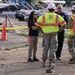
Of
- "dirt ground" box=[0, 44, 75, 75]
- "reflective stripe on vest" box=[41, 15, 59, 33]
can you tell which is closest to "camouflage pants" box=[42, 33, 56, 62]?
"reflective stripe on vest" box=[41, 15, 59, 33]

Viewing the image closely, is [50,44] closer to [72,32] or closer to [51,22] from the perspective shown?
[51,22]

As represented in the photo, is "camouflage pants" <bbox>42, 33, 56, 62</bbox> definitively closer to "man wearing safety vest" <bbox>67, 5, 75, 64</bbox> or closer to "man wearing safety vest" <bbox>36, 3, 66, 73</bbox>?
"man wearing safety vest" <bbox>36, 3, 66, 73</bbox>

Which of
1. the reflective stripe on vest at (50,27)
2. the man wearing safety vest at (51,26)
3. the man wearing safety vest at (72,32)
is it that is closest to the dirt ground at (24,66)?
the man wearing safety vest at (72,32)

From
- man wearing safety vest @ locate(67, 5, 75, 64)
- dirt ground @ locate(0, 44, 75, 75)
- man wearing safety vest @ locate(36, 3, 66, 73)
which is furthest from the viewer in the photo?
man wearing safety vest @ locate(67, 5, 75, 64)

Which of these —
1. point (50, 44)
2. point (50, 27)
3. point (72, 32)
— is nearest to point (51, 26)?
point (50, 27)

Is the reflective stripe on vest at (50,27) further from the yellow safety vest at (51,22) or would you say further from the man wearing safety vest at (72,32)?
the man wearing safety vest at (72,32)

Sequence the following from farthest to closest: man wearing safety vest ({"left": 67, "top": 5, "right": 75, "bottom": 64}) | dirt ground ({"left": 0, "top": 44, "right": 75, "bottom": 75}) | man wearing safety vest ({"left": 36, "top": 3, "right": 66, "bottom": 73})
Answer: man wearing safety vest ({"left": 67, "top": 5, "right": 75, "bottom": 64}) → man wearing safety vest ({"left": 36, "top": 3, "right": 66, "bottom": 73}) → dirt ground ({"left": 0, "top": 44, "right": 75, "bottom": 75})

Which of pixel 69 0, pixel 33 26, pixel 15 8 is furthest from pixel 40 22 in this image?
pixel 69 0

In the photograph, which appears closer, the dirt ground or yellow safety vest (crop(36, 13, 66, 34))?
the dirt ground

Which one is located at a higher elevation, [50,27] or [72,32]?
[50,27]

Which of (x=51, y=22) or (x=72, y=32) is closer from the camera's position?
(x=51, y=22)

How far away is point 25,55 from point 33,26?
2.22 meters

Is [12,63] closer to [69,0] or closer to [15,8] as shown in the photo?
[15,8]

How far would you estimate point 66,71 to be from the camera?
10.5 meters
